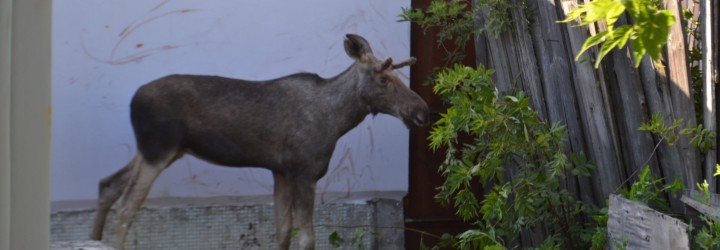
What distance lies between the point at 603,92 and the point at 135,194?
2414mm

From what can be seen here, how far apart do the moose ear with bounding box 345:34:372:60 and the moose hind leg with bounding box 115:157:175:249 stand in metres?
1.15

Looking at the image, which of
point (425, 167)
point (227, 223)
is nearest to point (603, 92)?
point (425, 167)

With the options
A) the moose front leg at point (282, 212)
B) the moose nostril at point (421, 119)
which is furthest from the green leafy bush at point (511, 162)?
the moose front leg at point (282, 212)

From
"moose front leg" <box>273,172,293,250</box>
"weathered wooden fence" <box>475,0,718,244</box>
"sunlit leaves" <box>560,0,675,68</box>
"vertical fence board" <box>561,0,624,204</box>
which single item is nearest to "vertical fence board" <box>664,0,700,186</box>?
"weathered wooden fence" <box>475,0,718,244</box>

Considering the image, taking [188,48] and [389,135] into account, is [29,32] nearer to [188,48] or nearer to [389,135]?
[188,48]

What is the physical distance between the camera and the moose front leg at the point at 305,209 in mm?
5547

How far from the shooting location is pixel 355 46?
18.1 feet

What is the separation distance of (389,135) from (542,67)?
117cm

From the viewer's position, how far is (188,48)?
18.5 ft

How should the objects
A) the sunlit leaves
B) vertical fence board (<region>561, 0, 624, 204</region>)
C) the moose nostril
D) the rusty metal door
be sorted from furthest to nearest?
the rusty metal door < the moose nostril < vertical fence board (<region>561, 0, 624, 204</region>) < the sunlit leaves

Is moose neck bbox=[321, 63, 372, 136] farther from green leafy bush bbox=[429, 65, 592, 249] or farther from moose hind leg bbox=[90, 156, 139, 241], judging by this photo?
moose hind leg bbox=[90, 156, 139, 241]

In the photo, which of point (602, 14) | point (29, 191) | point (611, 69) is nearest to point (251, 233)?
point (611, 69)

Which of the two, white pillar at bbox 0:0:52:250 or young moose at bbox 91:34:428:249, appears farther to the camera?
young moose at bbox 91:34:428:249

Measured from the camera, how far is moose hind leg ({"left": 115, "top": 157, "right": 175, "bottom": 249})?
5.27 metres
